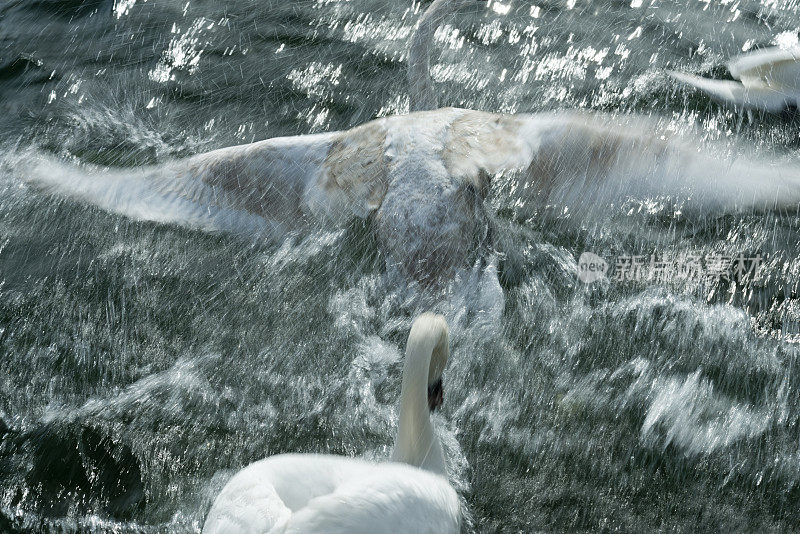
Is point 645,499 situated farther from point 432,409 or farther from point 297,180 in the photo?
point 297,180

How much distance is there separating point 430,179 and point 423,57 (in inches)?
60.6

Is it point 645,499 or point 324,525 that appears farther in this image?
point 645,499

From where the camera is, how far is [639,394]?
13.1 feet

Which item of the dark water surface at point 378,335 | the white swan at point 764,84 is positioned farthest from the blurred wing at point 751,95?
the dark water surface at point 378,335

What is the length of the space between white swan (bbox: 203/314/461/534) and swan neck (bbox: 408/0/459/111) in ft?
7.95

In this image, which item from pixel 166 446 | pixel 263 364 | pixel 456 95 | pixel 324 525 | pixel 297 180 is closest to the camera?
pixel 324 525

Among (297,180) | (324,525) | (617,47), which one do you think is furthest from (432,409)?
(617,47)

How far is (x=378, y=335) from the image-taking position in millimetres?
4355

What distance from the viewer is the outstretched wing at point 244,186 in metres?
4.65

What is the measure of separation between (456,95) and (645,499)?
3.45 m

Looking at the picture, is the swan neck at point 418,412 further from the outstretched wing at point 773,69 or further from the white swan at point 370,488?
the outstretched wing at point 773,69

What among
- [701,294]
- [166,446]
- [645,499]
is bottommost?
[166,446]

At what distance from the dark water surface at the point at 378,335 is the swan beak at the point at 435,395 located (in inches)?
11.8

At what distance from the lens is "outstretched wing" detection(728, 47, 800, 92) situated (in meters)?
5.50
